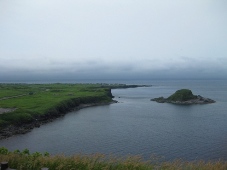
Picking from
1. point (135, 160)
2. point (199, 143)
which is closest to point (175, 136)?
point (199, 143)

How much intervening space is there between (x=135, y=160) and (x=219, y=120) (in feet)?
202

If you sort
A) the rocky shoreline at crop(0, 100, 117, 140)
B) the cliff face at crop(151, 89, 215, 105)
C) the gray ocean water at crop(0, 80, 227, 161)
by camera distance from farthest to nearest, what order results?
the cliff face at crop(151, 89, 215, 105) → the rocky shoreline at crop(0, 100, 117, 140) → the gray ocean water at crop(0, 80, 227, 161)

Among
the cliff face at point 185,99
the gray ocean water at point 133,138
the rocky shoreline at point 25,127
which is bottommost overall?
the gray ocean water at point 133,138

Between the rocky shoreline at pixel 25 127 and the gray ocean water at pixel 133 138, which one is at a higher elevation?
the rocky shoreline at pixel 25 127

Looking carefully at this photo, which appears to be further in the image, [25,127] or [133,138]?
[25,127]

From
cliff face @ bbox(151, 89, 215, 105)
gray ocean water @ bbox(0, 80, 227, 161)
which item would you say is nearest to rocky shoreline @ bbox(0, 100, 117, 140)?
gray ocean water @ bbox(0, 80, 227, 161)

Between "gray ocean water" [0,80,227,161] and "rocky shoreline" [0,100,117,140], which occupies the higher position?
"rocky shoreline" [0,100,117,140]

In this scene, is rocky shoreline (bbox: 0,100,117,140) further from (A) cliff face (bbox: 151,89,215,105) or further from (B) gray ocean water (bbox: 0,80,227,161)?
(A) cliff face (bbox: 151,89,215,105)

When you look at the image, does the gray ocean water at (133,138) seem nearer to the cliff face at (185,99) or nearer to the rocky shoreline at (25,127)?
the rocky shoreline at (25,127)

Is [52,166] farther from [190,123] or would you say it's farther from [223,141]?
[190,123]

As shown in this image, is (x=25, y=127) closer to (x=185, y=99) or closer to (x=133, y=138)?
(x=133, y=138)

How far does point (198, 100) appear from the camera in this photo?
118 m

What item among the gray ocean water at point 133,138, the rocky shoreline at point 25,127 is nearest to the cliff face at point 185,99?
the gray ocean water at point 133,138

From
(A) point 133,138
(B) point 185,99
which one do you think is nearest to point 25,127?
(A) point 133,138
